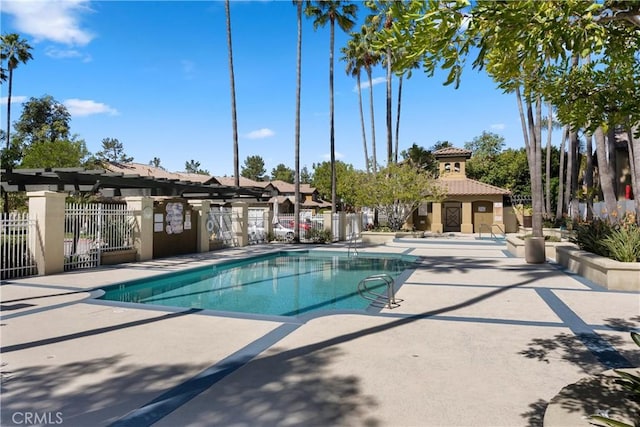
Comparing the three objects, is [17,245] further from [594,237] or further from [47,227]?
[594,237]

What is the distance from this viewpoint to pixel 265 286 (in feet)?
40.2

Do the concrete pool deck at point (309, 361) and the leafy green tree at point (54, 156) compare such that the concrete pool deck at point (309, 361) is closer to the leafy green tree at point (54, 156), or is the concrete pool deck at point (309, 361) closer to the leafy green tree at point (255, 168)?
the leafy green tree at point (54, 156)

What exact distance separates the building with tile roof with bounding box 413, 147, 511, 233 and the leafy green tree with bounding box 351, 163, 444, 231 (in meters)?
5.79

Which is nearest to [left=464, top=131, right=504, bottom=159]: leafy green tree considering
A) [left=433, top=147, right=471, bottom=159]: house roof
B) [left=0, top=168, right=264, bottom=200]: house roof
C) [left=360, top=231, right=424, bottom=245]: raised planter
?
[left=433, top=147, right=471, bottom=159]: house roof

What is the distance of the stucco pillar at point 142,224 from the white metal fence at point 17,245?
395 cm

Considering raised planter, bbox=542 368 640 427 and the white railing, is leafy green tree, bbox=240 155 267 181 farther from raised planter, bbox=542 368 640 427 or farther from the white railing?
raised planter, bbox=542 368 640 427

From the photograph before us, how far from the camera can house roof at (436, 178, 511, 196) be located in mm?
33469

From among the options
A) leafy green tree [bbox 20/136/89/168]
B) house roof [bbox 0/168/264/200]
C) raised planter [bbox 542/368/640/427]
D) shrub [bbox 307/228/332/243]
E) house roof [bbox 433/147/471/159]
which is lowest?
raised planter [bbox 542/368/640/427]

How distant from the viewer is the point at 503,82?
13.0 ft

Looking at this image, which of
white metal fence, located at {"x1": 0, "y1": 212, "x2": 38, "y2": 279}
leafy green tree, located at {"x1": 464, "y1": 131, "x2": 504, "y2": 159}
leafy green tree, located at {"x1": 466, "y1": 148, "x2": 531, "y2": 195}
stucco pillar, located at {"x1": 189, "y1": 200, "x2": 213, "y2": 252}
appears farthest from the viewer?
leafy green tree, located at {"x1": 464, "y1": 131, "x2": 504, "y2": 159}

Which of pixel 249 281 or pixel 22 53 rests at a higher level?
pixel 22 53

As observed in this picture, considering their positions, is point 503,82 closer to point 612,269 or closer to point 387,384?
point 387,384

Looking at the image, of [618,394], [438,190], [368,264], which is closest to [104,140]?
[438,190]

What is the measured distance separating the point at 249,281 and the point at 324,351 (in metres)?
7.90
